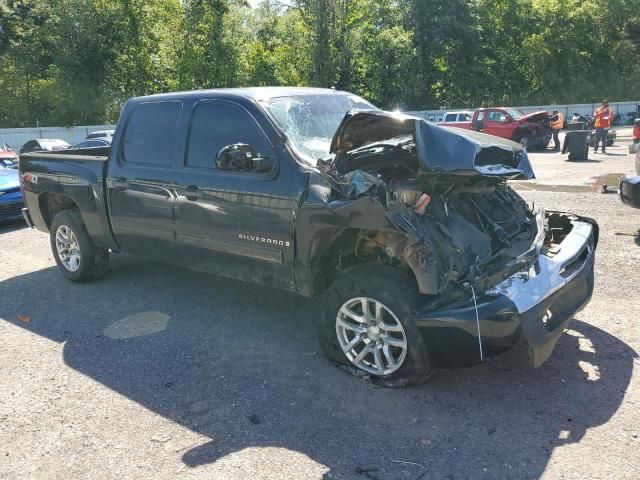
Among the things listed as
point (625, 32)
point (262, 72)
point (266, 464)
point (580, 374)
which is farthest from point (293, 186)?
point (625, 32)

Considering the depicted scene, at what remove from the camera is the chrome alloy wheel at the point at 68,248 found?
242 inches

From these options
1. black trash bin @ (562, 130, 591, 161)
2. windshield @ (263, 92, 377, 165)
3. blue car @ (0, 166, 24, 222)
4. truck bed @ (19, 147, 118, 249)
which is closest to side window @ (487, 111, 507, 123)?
black trash bin @ (562, 130, 591, 161)

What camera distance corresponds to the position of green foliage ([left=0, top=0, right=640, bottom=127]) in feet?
105

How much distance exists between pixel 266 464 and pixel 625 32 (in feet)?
151

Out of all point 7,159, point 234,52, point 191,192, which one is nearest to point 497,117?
point 7,159

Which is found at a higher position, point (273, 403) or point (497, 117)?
point (497, 117)

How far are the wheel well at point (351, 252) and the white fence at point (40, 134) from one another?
26.1 metres

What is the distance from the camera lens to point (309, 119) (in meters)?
4.57

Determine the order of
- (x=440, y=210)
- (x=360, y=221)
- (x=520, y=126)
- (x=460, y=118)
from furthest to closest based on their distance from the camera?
(x=460, y=118)
(x=520, y=126)
(x=440, y=210)
(x=360, y=221)

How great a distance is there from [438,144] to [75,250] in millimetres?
4383

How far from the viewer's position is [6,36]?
3294 centimetres

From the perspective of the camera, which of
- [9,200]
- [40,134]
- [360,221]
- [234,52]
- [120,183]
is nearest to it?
[360,221]

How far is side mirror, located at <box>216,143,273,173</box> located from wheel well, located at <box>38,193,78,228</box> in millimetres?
3002

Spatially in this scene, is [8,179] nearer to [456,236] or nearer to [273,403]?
[273,403]
